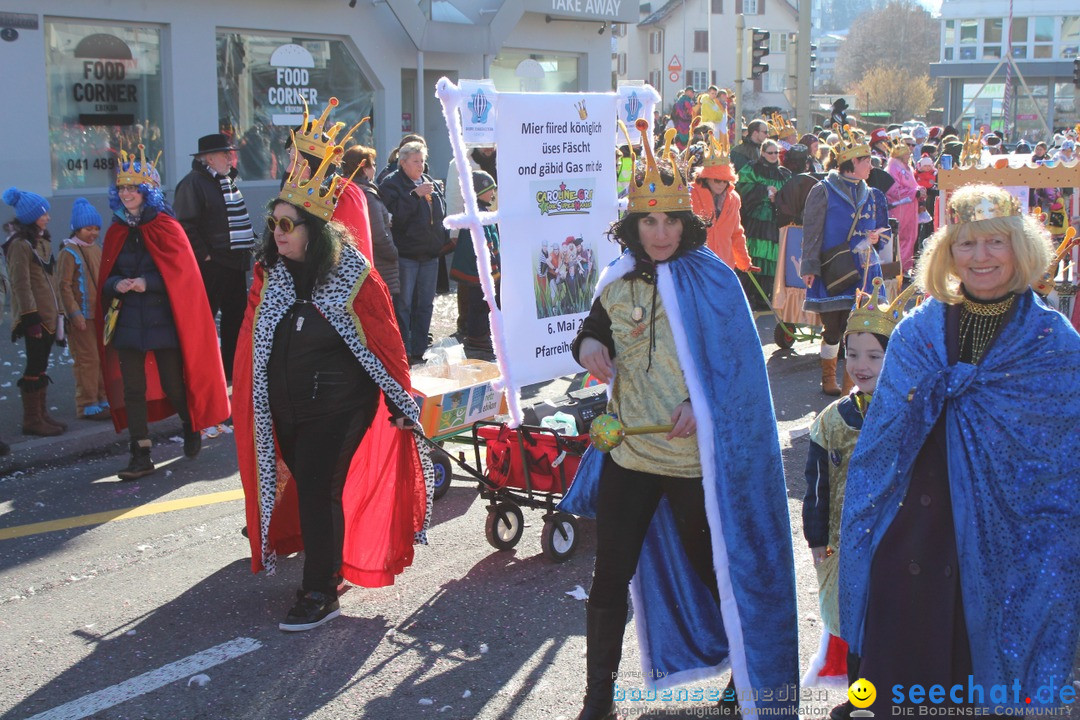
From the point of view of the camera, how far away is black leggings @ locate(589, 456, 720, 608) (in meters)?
3.97

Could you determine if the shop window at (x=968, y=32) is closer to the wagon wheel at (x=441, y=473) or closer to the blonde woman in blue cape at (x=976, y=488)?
the wagon wheel at (x=441, y=473)

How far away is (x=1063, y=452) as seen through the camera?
10.5 ft

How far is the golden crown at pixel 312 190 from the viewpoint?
4.91 m

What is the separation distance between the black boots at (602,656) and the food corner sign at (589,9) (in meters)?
15.7

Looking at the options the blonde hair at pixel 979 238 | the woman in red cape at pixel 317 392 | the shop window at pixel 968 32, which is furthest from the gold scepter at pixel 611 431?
the shop window at pixel 968 32

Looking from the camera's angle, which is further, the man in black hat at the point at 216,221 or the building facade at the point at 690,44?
the building facade at the point at 690,44

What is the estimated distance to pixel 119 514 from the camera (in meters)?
6.67

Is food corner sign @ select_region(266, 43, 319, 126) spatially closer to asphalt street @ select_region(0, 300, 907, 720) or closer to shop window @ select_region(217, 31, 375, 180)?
shop window @ select_region(217, 31, 375, 180)

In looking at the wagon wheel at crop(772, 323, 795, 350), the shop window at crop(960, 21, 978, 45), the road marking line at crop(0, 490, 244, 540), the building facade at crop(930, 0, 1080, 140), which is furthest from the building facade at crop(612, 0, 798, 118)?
the road marking line at crop(0, 490, 244, 540)

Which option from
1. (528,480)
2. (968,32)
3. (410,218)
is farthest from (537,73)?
(968,32)

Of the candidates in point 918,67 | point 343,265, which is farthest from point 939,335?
point 918,67

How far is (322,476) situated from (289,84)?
39.4 feet

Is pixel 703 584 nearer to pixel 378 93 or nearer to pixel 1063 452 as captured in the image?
pixel 1063 452

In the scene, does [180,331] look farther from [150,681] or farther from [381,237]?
[150,681]
